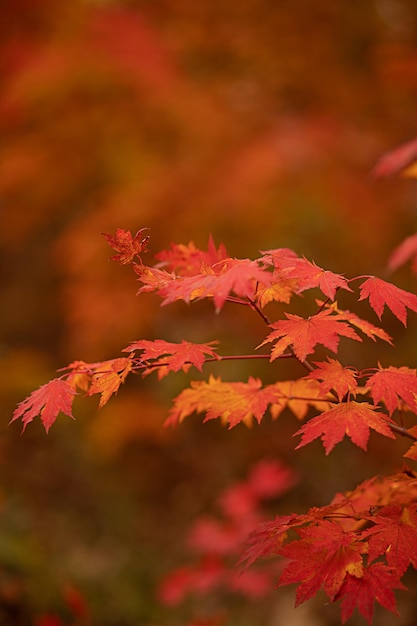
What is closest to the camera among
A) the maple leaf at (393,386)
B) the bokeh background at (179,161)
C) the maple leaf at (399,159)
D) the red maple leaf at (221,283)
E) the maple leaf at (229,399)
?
the red maple leaf at (221,283)

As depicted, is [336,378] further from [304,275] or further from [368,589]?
[368,589]

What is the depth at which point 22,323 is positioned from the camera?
245 inches

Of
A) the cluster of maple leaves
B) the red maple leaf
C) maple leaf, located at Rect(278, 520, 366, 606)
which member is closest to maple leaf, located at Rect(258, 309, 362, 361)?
the cluster of maple leaves

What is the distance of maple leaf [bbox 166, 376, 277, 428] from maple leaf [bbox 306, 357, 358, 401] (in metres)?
0.16

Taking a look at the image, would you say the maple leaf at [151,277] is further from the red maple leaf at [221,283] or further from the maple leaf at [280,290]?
the maple leaf at [280,290]

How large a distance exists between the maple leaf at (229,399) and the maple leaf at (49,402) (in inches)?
12.1

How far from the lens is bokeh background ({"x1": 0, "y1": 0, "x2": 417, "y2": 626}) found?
325 cm

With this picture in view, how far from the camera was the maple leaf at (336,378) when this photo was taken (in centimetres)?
124

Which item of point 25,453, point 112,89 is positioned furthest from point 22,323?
point 112,89

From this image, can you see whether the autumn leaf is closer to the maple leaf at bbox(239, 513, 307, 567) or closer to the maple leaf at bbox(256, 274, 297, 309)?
the maple leaf at bbox(256, 274, 297, 309)

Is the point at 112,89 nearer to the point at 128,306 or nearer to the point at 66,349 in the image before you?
the point at 128,306

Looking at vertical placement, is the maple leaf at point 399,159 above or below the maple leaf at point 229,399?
above

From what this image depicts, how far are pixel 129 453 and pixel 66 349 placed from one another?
118cm

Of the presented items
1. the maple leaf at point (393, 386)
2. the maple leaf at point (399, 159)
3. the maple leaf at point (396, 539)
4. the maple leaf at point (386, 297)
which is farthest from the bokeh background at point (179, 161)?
the maple leaf at point (396, 539)
